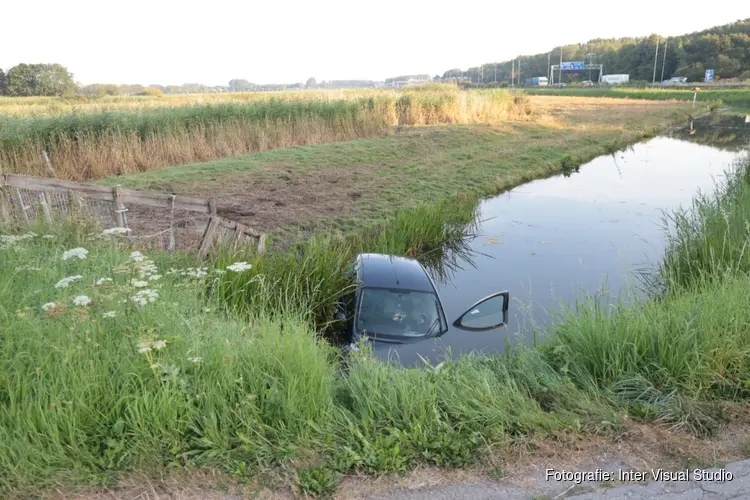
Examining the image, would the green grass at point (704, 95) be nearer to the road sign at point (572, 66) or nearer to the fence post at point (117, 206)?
the fence post at point (117, 206)

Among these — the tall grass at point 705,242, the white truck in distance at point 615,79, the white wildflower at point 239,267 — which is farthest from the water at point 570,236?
the white truck in distance at point 615,79

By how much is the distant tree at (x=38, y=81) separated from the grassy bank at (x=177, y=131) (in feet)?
84.7

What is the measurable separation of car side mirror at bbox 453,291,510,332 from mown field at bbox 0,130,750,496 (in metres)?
1.95

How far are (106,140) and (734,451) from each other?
57.4 ft

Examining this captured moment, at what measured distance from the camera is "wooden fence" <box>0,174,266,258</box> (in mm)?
8148

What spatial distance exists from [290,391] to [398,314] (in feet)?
9.99

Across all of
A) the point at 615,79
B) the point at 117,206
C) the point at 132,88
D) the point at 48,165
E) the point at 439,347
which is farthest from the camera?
the point at 615,79

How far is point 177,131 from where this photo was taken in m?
19.0

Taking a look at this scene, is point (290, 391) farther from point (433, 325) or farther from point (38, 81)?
point (38, 81)

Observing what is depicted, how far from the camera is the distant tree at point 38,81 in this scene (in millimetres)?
40906

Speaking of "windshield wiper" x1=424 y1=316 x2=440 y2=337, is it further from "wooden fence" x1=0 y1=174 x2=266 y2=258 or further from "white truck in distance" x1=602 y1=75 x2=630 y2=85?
"white truck in distance" x1=602 y1=75 x2=630 y2=85

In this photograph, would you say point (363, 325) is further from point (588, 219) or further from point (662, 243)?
point (588, 219)

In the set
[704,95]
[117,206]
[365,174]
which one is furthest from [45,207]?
[704,95]

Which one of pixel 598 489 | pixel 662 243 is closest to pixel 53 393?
pixel 598 489
